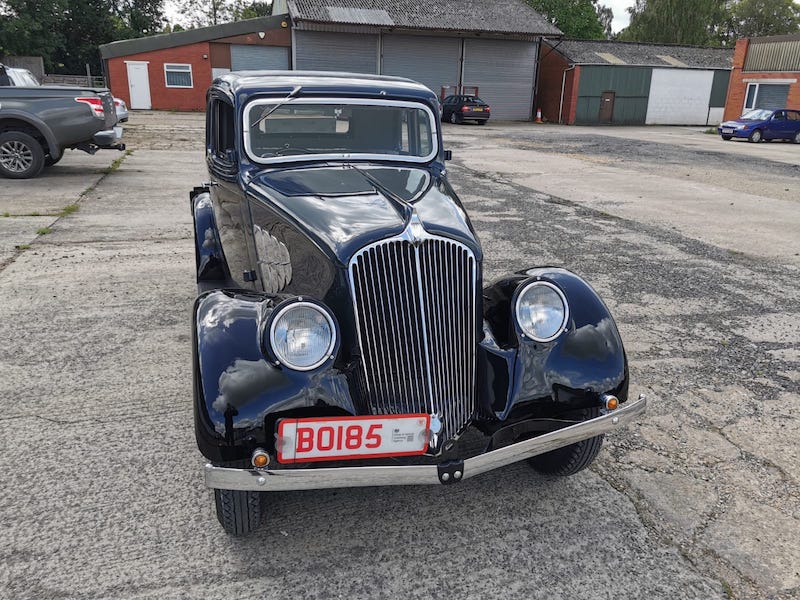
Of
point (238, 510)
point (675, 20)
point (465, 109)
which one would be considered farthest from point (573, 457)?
point (675, 20)

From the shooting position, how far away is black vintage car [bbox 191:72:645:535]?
7.69ft

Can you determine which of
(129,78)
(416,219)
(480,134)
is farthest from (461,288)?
(129,78)

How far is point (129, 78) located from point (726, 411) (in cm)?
3222

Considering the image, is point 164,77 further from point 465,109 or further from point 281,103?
point 281,103

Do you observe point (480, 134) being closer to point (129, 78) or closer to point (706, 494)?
point (129, 78)

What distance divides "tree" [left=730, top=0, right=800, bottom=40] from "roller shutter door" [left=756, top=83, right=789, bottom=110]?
3226 centimetres

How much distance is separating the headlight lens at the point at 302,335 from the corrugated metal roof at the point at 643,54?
35333 millimetres

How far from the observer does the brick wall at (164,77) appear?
29.7 meters

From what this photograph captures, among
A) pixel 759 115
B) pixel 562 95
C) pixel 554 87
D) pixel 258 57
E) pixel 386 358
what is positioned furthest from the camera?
pixel 554 87

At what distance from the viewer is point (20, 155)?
34.6 ft

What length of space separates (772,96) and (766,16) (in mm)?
33715

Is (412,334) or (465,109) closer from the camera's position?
(412,334)

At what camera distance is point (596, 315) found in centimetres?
295

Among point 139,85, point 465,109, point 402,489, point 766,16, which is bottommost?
point 402,489
